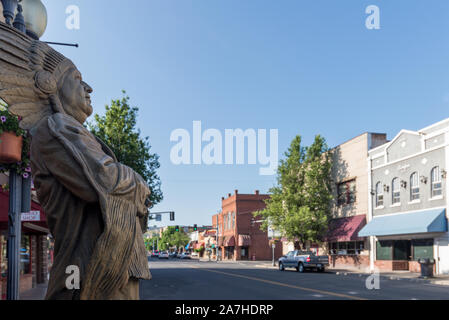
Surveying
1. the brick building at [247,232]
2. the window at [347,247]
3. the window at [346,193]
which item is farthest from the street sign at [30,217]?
the brick building at [247,232]

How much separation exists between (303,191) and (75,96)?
3585 cm

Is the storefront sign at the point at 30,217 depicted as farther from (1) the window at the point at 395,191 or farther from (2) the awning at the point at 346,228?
(2) the awning at the point at 346,228

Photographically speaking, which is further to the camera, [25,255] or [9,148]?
[25,255]

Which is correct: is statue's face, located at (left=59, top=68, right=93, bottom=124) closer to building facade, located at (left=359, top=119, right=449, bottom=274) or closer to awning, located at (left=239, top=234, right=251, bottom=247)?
building facade, located at (left=359, top=119, right=449, bottom=274)

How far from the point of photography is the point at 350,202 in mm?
36000

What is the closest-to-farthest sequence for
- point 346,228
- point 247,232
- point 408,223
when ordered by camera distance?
point 408,223
point 346,228
point 247,232

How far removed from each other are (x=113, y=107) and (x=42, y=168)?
73.9ft

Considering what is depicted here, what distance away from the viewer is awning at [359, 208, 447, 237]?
24.9m

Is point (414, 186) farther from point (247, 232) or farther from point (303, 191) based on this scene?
point (247, 232)

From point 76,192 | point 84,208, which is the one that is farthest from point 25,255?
point 76,192

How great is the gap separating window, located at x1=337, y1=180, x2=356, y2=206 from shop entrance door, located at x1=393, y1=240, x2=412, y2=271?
6.72m

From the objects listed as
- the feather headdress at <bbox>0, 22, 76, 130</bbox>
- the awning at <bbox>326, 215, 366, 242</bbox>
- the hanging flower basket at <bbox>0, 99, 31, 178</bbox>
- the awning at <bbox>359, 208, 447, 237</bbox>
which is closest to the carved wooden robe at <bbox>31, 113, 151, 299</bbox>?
the feather headdress at <bbox>0, 22, 76, 130</bbox>
